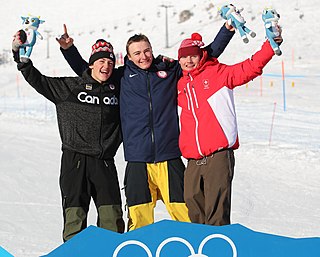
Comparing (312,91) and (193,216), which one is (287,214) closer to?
(193,216)

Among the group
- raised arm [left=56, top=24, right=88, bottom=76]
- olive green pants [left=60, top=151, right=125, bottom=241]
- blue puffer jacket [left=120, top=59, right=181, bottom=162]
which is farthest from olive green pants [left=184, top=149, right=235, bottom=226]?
raised arm [left=56, top=24, right=88, bottom=76]

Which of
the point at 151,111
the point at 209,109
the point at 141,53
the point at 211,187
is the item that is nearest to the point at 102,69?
the point at 141,53

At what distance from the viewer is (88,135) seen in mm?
4004

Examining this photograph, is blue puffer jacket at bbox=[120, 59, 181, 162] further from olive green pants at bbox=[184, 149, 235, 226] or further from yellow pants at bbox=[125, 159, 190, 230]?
olive green pants at bbox=[184, 149, 235, 226]

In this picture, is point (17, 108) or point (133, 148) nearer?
point (133, 148)

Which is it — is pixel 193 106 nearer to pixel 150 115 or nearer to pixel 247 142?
pixel 150 115

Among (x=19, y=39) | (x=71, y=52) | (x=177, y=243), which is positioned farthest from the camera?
(x=71, y=52)

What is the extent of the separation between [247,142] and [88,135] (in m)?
7.40

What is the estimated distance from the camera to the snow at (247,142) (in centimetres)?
617

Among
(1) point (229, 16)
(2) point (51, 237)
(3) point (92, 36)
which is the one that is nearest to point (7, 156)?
(2) point (51, 237)

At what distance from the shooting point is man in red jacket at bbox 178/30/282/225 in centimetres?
381

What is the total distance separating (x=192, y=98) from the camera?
3.88 meters

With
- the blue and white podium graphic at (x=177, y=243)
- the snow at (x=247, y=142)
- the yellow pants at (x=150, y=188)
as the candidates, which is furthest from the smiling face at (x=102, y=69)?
the snow at (x=247, y=142)

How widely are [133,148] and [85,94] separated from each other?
50cm
